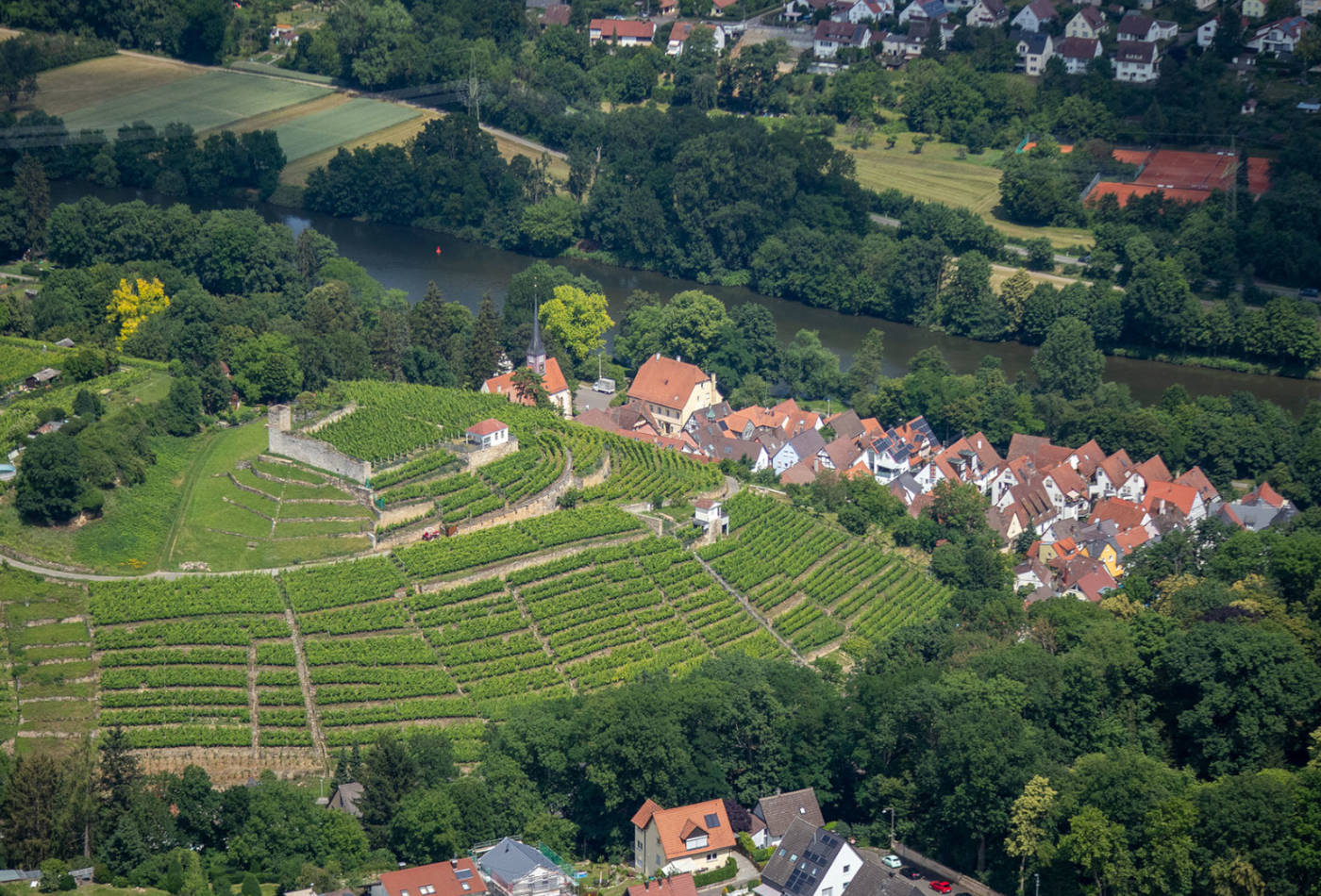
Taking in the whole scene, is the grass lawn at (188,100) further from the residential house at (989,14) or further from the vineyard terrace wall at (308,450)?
the vineyard terrace wall at (308,450)

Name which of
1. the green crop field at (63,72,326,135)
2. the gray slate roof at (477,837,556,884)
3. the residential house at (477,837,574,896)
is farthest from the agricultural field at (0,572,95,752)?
the green crop field at (63,72,326,135)

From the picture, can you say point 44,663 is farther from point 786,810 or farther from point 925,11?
point 925,11

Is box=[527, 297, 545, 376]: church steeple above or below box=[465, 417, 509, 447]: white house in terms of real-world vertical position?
below

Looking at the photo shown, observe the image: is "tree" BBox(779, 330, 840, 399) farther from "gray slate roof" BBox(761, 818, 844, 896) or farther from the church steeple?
"gray slate roof" BBox(761, 818, 844, 896)

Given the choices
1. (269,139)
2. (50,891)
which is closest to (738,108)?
(269,139)

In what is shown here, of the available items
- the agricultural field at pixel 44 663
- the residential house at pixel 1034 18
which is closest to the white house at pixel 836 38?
the residential house at pixel 1034 18

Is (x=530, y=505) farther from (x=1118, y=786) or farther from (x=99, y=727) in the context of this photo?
(x=1118, y=786)

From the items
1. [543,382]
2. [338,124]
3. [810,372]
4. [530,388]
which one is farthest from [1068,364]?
[338,124]
